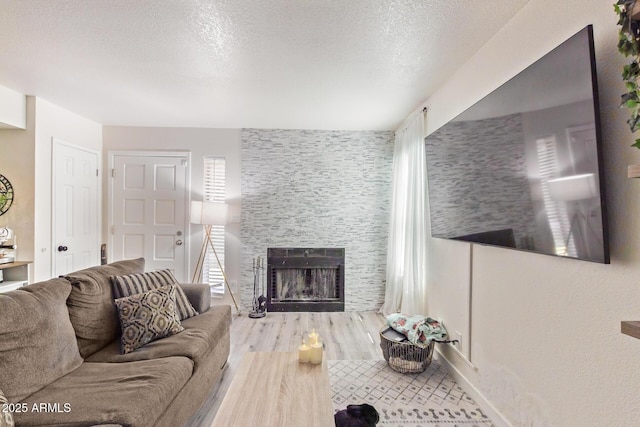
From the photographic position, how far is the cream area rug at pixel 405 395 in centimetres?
200

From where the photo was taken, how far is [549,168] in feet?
4.63

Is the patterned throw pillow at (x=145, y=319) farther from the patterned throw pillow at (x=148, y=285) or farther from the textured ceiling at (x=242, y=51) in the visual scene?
the textured ceiling at (x=242, y=51)

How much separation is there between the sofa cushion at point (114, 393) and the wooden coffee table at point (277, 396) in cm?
30

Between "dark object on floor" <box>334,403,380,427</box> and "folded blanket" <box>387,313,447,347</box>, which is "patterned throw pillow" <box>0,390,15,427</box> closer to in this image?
"dark object on floor" <box>334,403,380,427</box>

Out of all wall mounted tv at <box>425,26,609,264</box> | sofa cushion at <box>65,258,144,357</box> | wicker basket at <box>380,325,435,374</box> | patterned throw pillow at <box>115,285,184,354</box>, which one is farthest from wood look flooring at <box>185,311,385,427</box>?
wall mounted tv at <box>425,26,609,264</box>

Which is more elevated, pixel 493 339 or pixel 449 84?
pixel 449 84

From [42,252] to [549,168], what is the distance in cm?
438

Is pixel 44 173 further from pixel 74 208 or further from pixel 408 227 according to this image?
pixel 408 227

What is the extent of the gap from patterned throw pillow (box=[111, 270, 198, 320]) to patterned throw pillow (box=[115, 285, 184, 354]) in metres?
0.09

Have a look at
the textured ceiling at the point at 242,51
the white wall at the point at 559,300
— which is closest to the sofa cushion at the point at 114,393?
the white wall at the point at 559,300

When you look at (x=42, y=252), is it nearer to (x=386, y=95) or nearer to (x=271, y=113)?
(x=271, y=113)

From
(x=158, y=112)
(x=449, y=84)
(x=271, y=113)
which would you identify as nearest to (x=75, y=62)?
(x=158, y=112)

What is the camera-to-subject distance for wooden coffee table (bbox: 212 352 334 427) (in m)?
1.37

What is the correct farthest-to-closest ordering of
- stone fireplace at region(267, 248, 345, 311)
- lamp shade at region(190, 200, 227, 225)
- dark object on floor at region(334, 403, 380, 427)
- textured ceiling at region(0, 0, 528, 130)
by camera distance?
1. stone fireplace at region(267, 248, 345, 311)
2. lamp shade at region(190, 200, 227, 225)
3. textured ceiling at region(0, 0, 528, 130)
4. dark object on floor at region(334, 403, 380, 427)
